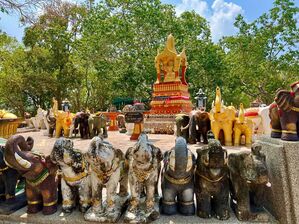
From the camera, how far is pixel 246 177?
220 centimetres

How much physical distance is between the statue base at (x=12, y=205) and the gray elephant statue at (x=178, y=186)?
56.2 inches

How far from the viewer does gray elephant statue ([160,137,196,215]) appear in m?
2.23

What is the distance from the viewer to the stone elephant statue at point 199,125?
739 centimetres

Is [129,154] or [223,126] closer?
[129,154]

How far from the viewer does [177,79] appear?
1270 cm

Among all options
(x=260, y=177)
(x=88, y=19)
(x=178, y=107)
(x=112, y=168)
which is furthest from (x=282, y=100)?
(x=88, y=19)

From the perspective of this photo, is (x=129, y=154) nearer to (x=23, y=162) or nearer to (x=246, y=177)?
(x=23, y=162)

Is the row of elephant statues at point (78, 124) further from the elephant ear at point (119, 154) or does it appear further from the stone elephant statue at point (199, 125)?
the elephant ear at point (119, 154)

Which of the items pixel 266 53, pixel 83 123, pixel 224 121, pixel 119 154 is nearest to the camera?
pixel 119 154

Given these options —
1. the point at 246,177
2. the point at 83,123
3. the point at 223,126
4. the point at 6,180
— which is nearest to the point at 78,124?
the point at 83,123

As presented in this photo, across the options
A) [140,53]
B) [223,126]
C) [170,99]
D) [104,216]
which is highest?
[140,53]

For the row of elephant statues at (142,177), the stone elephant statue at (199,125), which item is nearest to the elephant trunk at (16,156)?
the row of elephant statues at (142,177)

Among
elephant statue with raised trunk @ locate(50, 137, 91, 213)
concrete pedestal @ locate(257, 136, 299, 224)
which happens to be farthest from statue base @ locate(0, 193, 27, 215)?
concrete pedestal @ locate(257, 136, 299, 224)

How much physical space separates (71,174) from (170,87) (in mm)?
10538
